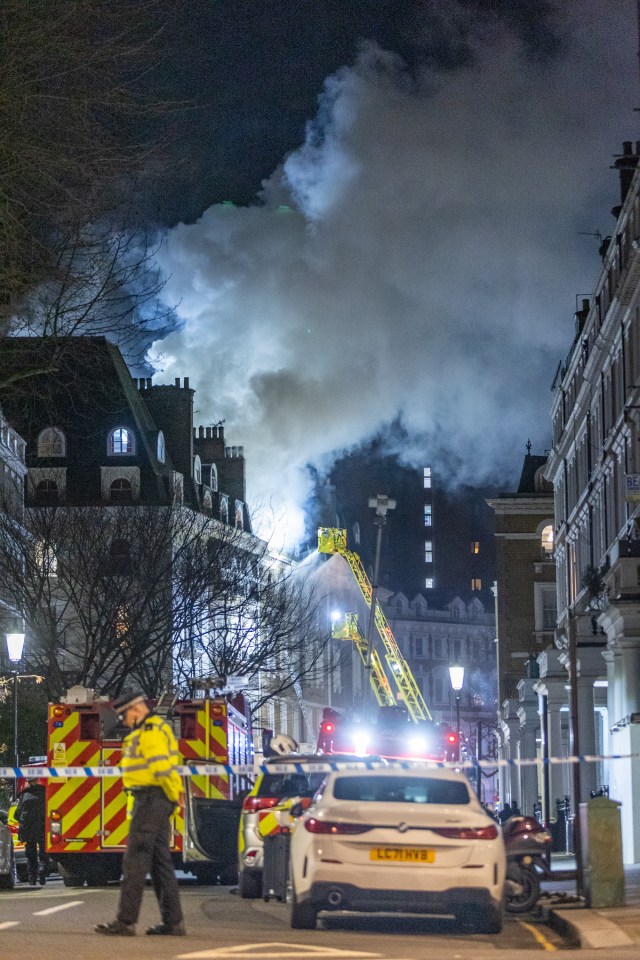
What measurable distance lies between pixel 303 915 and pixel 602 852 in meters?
3.00

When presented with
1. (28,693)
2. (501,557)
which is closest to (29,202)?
(28,693)

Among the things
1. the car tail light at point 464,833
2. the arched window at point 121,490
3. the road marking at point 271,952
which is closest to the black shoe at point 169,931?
the road marking at point 271,952

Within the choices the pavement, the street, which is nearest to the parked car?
the street

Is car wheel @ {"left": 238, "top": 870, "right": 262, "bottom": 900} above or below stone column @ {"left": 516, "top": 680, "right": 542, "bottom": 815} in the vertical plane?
below

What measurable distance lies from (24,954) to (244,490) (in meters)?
82.5

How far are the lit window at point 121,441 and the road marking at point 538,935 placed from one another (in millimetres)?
64697

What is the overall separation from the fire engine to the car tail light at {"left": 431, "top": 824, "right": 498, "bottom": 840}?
8.52 meters

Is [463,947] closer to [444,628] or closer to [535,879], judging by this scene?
[535,879]

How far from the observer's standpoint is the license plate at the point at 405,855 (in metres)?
14.3

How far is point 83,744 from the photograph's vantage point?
24000 mm

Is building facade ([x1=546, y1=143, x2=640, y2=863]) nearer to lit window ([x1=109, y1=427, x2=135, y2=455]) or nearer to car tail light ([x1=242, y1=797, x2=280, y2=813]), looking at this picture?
car tail light ([x1=242, y1=797, x2=280, y2=813])

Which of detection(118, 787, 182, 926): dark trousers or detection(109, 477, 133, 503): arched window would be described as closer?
detection(118, 787, 182, 926): dark trousers

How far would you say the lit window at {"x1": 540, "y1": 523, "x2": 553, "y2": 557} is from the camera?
7475 cm

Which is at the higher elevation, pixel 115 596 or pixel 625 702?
pixel 115 596
